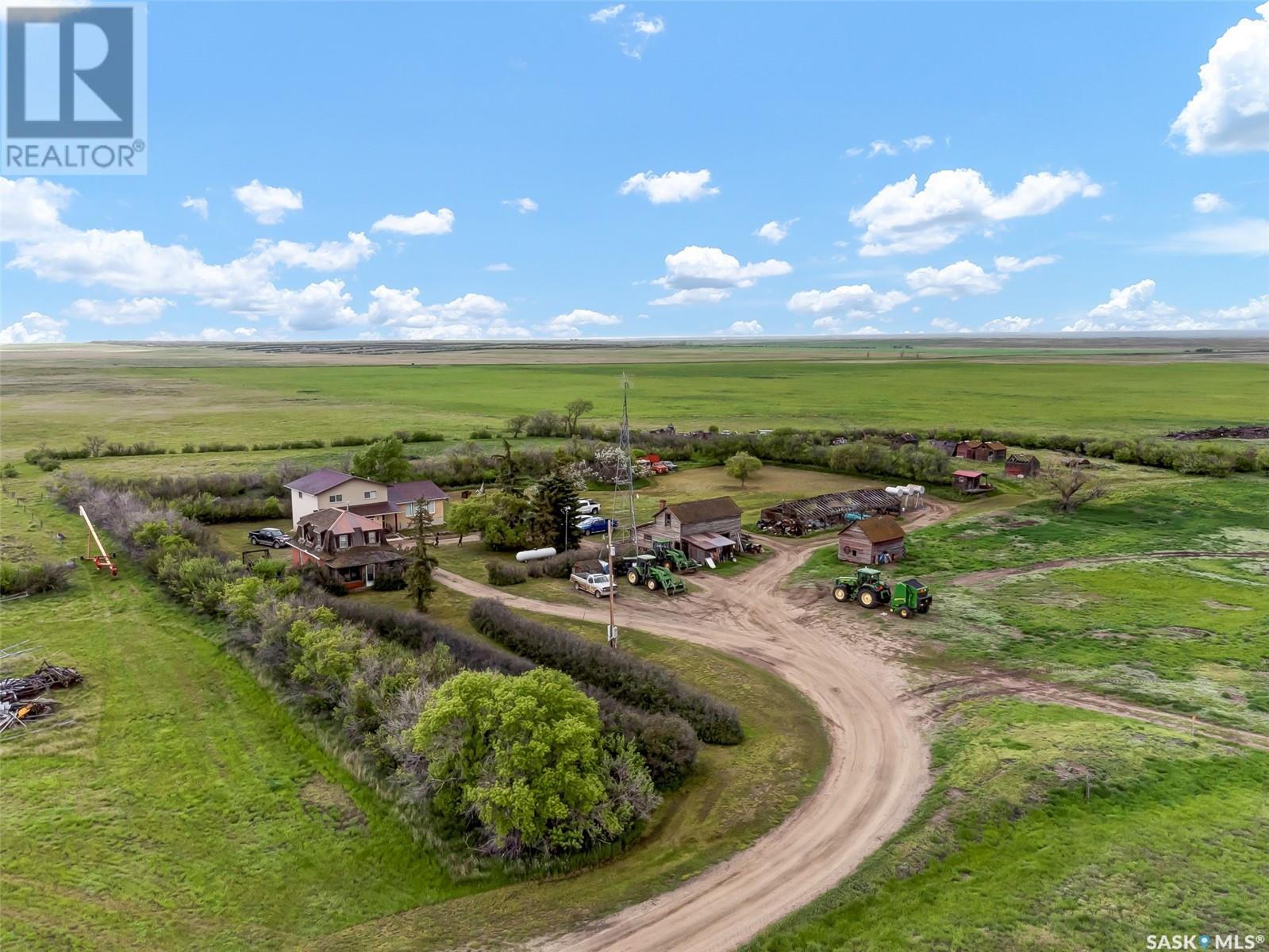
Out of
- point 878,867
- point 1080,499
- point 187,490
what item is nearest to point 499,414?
point 187,490

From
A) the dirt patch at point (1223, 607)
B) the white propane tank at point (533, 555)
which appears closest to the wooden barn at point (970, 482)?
the dirt patch at point (1223, 607)

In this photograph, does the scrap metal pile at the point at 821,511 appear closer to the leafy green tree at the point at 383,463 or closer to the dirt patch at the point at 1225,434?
the leafy green tree at the point at 383,463

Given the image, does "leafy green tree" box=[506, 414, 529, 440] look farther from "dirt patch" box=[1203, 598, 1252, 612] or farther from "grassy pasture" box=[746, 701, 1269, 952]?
"grassy pasture" box=[746, 701, 1269, 952]

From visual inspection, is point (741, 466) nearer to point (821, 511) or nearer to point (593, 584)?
point (821, 511)

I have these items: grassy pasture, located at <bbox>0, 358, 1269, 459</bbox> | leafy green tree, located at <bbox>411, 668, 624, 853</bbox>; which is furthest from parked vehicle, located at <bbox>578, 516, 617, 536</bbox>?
grassy pasture, located at <bbox>0, 358, 1269, 459</bbox>

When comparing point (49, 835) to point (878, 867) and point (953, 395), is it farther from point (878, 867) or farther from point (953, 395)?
point (953, 395)

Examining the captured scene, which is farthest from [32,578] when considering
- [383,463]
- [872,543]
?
[872,543]
